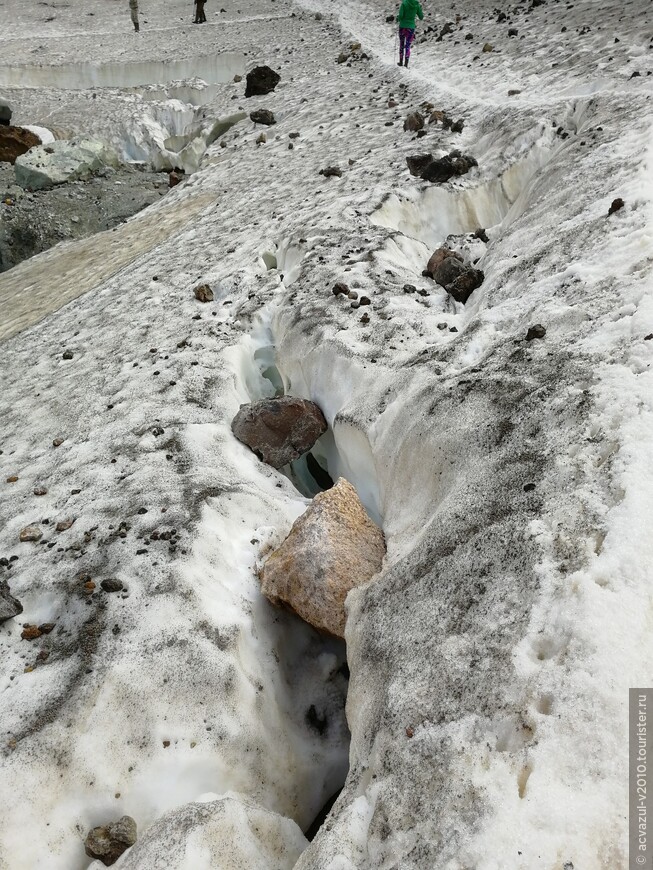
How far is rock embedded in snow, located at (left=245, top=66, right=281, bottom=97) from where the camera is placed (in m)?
13.6

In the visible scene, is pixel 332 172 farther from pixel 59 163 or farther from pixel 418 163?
pixel 59 163

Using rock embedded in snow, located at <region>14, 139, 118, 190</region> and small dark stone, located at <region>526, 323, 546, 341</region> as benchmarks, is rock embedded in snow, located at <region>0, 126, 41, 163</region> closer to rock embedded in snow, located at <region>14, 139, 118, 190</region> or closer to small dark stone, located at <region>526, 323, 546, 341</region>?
rock embedded in snow, located at <region>14, 139, 118, 190</region>

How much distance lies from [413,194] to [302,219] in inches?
51.1

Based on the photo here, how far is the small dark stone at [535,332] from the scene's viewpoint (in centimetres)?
352

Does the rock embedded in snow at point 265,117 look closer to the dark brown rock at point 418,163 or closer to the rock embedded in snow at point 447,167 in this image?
the dark brown rock at point 418,163

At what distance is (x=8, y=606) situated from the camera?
10.7ft

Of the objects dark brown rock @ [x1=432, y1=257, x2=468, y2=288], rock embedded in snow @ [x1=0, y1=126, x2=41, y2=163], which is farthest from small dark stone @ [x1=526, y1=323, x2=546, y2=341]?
rock embedded in snow @ [x1=0, y1=126, x2=41, y2=163]

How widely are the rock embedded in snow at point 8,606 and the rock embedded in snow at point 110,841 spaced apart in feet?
3.96

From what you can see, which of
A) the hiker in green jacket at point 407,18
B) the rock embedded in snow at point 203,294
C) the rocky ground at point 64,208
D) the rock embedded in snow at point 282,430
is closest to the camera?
the rock embedded in snow at point 282,430

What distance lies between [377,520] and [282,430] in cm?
106

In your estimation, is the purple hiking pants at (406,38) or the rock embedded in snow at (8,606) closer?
the rock embedded in snow at (8,606)

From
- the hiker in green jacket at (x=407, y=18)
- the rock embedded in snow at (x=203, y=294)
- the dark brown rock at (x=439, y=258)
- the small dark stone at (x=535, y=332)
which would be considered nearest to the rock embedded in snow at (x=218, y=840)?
the small dark stone at (x=535, y=332)

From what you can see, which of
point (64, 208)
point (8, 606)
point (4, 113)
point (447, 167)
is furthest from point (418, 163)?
point (4, 113)

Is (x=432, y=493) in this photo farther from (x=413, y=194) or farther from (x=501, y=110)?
(x=501, y=110)
